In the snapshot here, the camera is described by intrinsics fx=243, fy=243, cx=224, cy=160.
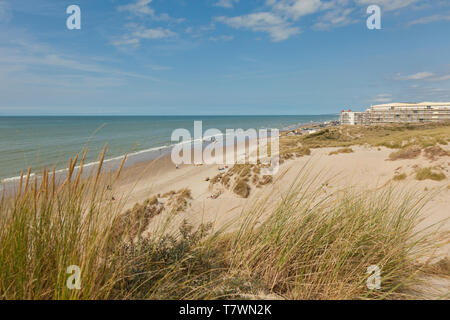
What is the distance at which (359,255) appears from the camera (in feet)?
6.95

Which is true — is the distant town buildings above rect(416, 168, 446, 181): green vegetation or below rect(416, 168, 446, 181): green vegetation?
above

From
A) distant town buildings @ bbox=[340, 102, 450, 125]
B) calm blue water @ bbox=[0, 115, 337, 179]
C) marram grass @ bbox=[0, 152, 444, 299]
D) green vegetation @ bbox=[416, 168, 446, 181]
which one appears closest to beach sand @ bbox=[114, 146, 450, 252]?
green vegetation @ bbox=[416, 168, 446, 181]

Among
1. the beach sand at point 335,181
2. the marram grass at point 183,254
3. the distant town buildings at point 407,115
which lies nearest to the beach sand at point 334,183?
the beach sand at point 335,181

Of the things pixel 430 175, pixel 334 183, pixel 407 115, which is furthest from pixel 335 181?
pixel 407 115

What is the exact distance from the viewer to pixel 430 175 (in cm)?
854

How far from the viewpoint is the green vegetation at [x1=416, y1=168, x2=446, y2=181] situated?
8.38 metres

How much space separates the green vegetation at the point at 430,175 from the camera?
838 centimetres

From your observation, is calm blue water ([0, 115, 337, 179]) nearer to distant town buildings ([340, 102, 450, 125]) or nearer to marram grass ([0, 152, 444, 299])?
marram grass ([0, 152, 444, 299])

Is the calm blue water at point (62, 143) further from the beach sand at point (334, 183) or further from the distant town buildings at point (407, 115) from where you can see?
the distant town buildings at point (407, 115)

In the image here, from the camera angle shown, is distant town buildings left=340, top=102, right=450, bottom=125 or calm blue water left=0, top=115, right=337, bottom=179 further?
distant town buildings left=340, top=102, right=450, bottom=125

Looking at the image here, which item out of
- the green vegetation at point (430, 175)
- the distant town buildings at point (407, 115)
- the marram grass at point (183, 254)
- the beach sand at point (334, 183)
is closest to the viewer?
the marram grass at point (183, 254)

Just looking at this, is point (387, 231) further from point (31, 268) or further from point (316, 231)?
point (31, 268)
